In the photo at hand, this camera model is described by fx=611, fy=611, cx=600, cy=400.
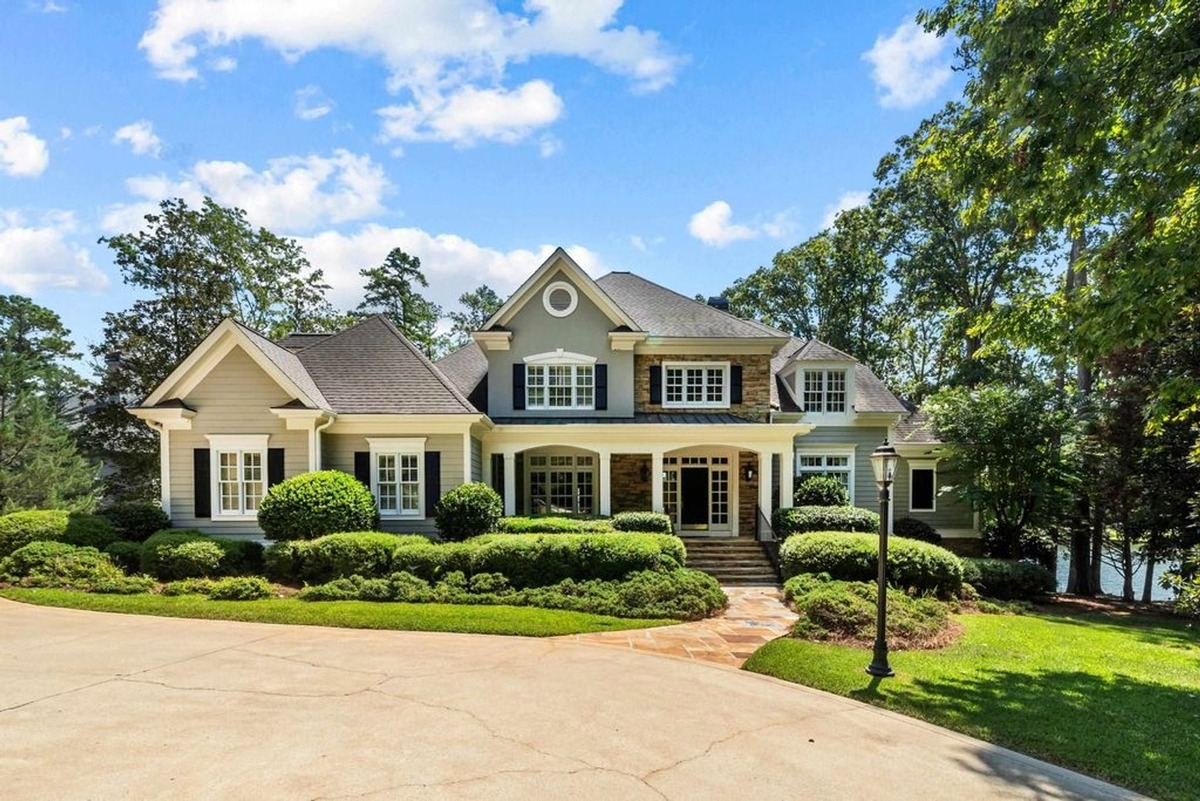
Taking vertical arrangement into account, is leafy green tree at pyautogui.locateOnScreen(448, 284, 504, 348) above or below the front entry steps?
above

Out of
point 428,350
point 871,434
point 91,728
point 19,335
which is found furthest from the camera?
point 428,350

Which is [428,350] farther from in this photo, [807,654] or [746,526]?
[807,654]

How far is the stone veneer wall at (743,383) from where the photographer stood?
18.8 meters

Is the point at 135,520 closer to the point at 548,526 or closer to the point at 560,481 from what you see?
the point at 548,526

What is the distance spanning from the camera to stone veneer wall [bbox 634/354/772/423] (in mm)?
18844

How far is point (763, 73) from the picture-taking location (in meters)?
11.1

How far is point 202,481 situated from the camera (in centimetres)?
1467

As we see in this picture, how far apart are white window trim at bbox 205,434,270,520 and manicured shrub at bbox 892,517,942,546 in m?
18.2

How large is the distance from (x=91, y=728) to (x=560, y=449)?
14124mm

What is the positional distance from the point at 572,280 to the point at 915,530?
1314cm

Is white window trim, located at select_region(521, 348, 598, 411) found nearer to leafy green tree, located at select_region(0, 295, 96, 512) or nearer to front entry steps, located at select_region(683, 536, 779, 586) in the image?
front entry steps, located at select_region(683, 536, 779, 586)

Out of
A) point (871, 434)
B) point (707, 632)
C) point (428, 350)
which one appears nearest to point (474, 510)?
point (707, 632)

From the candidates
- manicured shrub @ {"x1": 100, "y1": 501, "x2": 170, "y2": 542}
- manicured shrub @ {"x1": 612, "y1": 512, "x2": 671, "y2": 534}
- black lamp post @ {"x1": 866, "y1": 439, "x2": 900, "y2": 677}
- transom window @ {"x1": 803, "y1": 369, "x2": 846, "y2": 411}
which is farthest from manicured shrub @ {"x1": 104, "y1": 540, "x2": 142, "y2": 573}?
transom window @ {"x1": 803, "y1": 369, "x2": 846, "y2": 411}

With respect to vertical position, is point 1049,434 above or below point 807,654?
above
